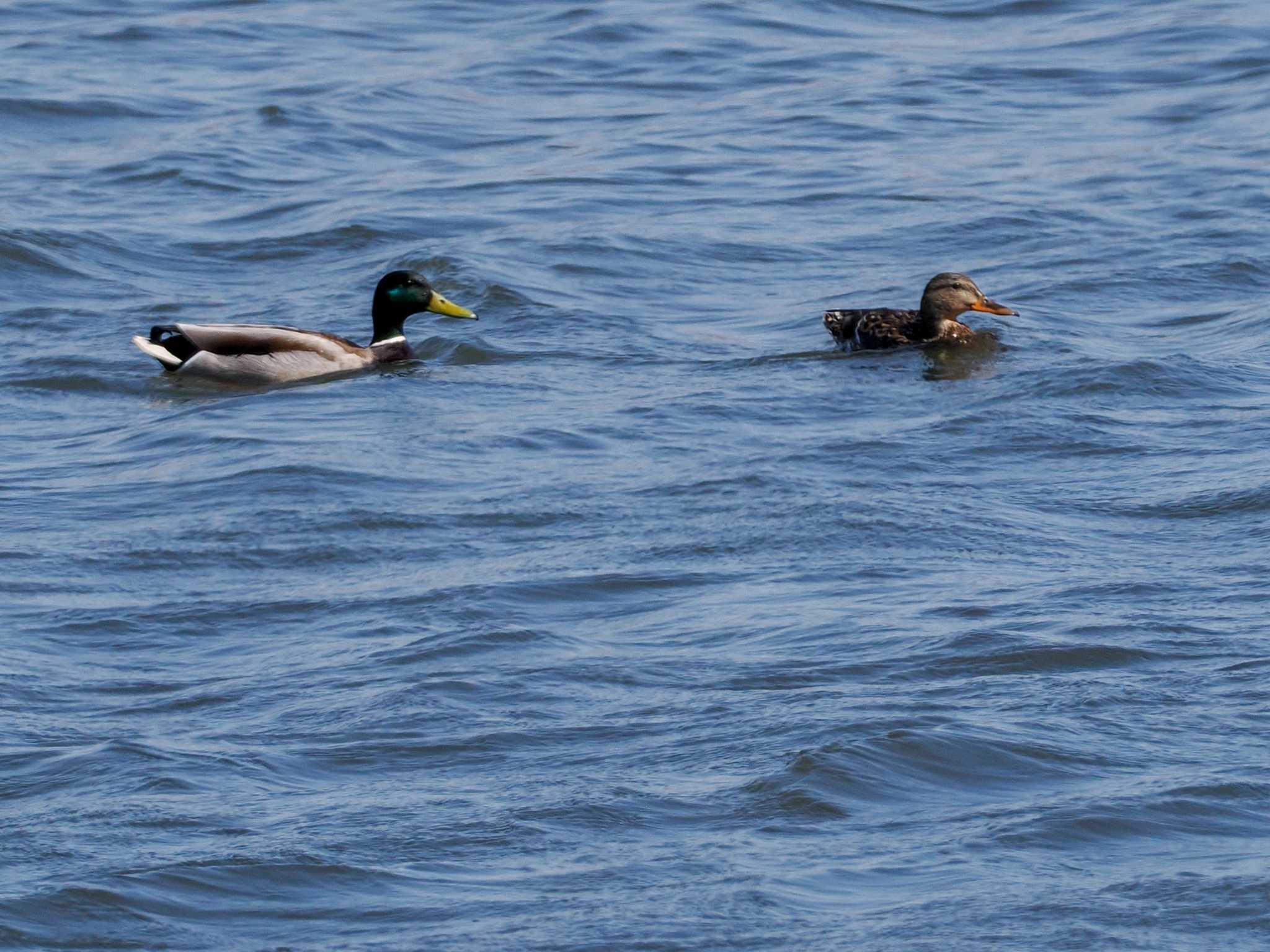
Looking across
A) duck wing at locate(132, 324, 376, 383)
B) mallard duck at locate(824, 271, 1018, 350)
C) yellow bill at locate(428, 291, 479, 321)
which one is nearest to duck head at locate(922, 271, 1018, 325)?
mallard duck at locate(824, 271, 1018, 350)

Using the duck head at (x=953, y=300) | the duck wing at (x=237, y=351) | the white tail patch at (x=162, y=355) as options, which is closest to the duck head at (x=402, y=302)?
the duck wing at (x=237, y=351)

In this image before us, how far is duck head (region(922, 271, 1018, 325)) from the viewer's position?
1316cm

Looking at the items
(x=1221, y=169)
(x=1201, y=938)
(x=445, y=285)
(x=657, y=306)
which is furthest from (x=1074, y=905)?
(x=1221, y=169)

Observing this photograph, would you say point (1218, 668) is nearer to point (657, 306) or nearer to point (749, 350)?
point (749, 350)

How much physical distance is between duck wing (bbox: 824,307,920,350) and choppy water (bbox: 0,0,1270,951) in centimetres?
14

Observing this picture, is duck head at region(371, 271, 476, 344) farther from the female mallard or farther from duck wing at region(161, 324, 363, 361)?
duck wing at region(161, 324, 363, 361)

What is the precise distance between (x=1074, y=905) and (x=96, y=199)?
13.0 m

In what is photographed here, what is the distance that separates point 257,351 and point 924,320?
3588 millimetres

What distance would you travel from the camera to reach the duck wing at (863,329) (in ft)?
42.7

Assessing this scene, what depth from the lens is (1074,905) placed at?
5859 mm

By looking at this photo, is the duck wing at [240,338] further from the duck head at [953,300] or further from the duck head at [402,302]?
the duck head at [953,300]

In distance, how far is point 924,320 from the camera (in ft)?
43.8

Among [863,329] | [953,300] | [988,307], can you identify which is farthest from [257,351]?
[988,307]

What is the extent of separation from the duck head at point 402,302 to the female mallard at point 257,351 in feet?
0.17
